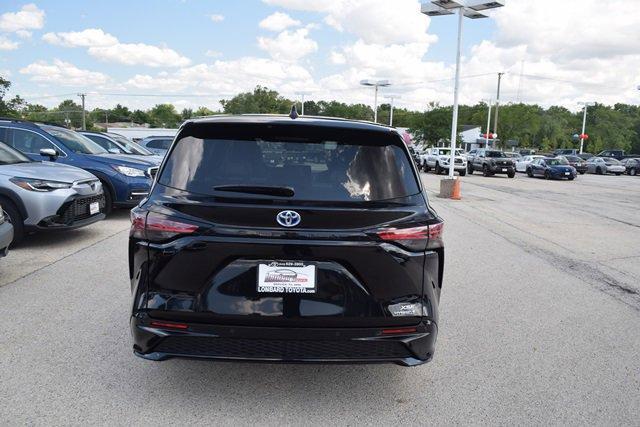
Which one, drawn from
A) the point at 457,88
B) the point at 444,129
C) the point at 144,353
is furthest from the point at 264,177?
the point at 444,129

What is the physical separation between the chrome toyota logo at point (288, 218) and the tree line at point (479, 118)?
189 feet

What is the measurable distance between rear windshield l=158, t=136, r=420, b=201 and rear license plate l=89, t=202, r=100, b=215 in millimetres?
5704

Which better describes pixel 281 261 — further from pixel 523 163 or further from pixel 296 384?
pixel 523 163

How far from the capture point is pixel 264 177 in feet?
10.5

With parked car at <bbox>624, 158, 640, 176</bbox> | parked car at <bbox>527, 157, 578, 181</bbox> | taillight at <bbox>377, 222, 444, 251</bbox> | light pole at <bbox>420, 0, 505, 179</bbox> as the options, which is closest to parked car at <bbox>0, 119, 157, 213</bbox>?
taillight at <bbox>377, 222, 444, 251</bbox>

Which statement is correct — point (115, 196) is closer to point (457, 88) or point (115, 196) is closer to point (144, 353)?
point (144, 353)

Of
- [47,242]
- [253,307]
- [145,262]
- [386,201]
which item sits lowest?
[47,242]

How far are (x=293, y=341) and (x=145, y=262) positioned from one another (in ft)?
3.13

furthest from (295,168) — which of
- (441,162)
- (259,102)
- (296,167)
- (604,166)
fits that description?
(259,102)

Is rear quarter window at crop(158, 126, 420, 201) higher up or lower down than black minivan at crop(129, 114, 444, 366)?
higher up

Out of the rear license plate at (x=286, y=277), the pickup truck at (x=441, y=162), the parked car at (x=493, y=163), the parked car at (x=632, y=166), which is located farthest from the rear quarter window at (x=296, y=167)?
the parked car at (x=632, y=166)

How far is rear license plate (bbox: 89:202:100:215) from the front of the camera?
843 cm

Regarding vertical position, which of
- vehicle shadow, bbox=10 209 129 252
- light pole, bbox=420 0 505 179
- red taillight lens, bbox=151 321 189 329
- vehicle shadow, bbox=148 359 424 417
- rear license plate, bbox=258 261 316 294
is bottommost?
vehicle shadow, bbox=10 209 129 252

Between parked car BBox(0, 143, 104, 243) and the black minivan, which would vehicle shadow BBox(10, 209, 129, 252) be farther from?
the black minivan
